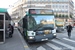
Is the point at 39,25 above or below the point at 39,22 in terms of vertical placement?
below

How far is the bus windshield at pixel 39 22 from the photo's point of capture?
22.5 feet

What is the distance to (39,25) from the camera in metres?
6.90

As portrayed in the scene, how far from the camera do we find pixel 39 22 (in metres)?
6.93

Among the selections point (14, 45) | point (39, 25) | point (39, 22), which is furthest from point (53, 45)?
point (14, 45)

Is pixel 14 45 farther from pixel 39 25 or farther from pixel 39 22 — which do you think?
pixel 39 22

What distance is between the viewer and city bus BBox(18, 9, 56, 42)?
22.3 feet

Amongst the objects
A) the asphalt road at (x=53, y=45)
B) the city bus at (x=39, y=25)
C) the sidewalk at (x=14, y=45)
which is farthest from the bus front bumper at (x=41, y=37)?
the sidewalk at (x=14, y=45)

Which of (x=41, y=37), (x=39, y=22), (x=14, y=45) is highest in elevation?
(x=39, y=22)

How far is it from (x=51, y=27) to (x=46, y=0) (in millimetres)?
55722

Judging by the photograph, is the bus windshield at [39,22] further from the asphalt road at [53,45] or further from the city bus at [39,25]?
the asphalt road at [53,45]

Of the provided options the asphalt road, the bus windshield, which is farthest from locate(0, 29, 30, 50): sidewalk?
the bus windshield

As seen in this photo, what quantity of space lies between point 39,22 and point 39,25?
0.23m

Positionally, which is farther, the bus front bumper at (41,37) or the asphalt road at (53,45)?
the bus front bumper at (41,37)

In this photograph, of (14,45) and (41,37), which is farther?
(14,45)
